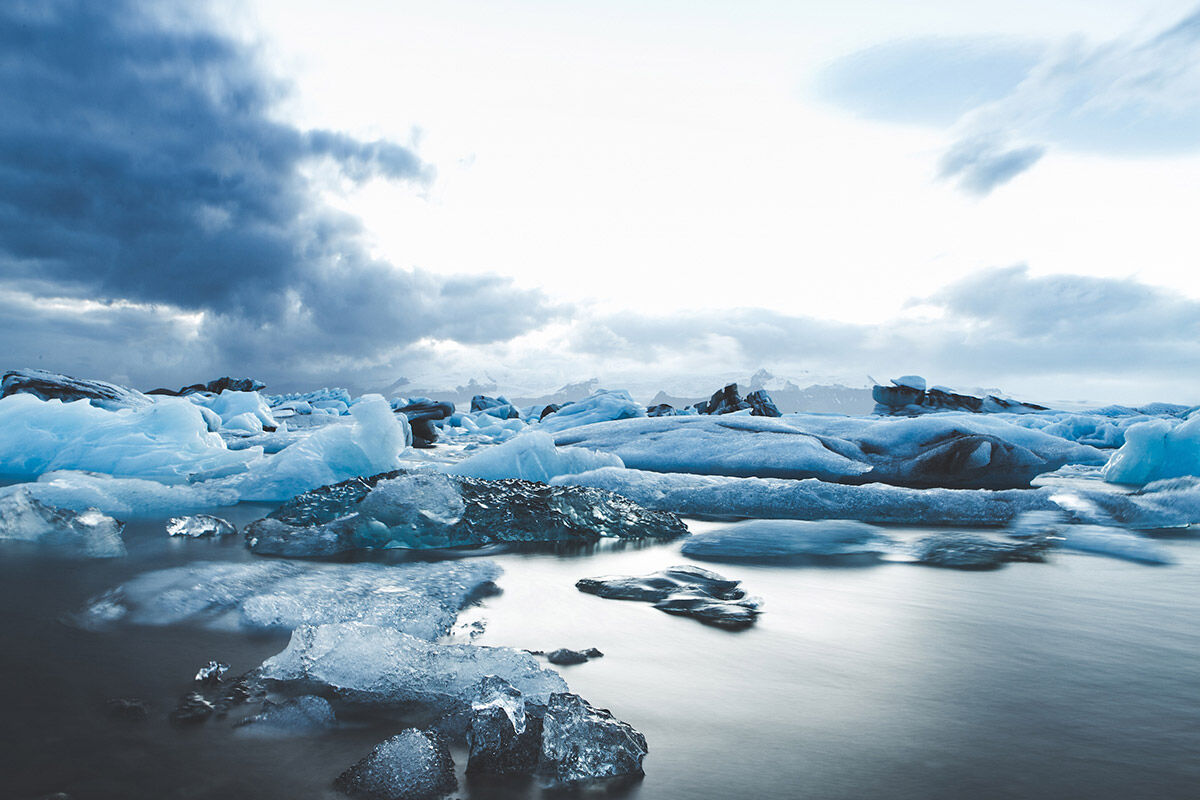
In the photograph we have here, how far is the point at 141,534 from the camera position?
4.05 m

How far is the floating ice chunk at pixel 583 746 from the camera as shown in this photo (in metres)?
1.36

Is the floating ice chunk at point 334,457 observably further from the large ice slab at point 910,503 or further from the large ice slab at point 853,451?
the large ice slab at point 853,451

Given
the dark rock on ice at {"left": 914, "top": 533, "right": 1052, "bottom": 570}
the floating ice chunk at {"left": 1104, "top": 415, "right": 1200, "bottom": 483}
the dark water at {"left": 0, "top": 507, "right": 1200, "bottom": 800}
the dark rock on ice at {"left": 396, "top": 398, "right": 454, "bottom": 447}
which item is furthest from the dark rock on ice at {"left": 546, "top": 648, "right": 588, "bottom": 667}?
the dark rock on ice at {"left": 396, "top": 398, "right": 454, "bottom": 447}

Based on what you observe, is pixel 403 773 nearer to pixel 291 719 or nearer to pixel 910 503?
pixel 291 719

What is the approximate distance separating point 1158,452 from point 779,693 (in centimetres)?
912

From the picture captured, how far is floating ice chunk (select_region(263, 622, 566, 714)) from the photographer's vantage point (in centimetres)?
169

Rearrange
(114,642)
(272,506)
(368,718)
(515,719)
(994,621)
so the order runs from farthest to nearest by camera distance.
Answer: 1. (272,506)
2. (994,621)
3. (114,642)
4. (368,718)
5. (515,719)

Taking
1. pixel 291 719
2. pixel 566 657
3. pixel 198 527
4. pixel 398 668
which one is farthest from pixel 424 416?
pixel 291 719

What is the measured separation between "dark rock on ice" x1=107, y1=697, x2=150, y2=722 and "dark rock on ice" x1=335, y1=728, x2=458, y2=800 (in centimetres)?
63

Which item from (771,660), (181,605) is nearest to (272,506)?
(181,605)

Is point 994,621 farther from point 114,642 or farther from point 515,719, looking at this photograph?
point 114,642

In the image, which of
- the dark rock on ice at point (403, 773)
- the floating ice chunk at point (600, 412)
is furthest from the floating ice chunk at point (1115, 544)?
the floating ice chunk at point (600, 412)

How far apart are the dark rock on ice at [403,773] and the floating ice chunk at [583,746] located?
0.68 feet

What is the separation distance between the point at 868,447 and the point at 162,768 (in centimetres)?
949
